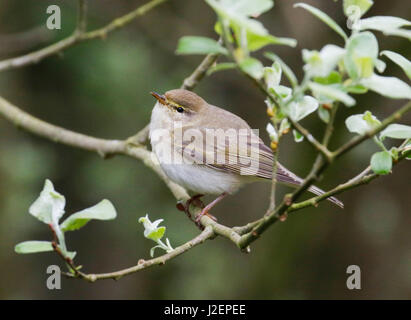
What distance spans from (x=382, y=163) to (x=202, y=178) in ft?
6.93

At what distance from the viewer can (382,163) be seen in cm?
182

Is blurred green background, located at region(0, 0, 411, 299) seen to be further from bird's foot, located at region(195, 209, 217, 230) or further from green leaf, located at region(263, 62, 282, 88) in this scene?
green leaf, located at region(263, 62, 282, 88)

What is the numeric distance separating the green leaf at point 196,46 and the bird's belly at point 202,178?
230 cm

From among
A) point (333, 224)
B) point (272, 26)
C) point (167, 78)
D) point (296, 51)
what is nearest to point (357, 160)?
point (333, 224)

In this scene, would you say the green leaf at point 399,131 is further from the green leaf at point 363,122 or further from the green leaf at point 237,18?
the green leaf at point 237,18

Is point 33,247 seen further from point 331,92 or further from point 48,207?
point 331,92

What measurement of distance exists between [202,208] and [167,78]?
10.3ft

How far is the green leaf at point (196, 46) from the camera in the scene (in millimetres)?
1364

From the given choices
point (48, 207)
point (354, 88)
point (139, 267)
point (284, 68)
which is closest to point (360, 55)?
point (354, 88)

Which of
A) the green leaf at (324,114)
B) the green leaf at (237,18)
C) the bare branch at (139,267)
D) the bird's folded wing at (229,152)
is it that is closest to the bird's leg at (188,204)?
the bird's folded wing at (229,152)

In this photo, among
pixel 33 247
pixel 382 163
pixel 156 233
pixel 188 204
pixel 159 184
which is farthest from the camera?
pixel 159 184

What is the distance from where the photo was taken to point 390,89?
4.79ft

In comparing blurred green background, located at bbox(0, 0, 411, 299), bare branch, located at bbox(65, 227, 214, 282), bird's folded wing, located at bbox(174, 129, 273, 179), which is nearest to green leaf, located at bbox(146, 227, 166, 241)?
bare branch, located at bbox(65, 227, 214, 282)

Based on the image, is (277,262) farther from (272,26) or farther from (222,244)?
(272,26)
